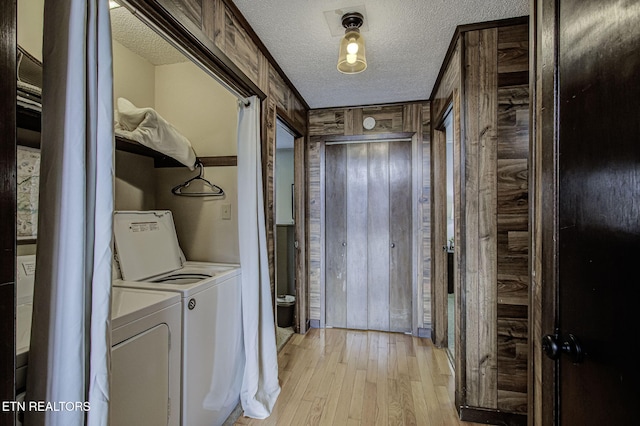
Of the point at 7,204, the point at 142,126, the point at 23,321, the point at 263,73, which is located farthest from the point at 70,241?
the point at 263,73

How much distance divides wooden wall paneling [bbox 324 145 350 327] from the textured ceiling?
2.58 ft

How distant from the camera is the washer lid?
67.9 inches

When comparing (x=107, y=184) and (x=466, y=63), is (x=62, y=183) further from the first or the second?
(x=466, y=63)

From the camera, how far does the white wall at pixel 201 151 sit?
7.29 feet

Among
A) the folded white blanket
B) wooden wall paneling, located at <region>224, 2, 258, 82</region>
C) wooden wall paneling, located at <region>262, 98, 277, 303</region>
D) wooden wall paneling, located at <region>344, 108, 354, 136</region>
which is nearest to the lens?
wooden wall paneling, located at <region>224, 2, 258, 82</region>

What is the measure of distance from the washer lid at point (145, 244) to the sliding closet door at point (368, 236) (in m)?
1.71

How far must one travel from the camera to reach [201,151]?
7.46 ft

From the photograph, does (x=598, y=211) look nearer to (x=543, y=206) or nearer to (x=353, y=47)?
(x=543, y=206)

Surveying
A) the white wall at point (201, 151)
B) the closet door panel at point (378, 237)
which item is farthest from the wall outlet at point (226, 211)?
the closet door panel at point (378, 237)

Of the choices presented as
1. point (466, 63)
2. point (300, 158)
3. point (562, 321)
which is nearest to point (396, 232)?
point (300, 158)

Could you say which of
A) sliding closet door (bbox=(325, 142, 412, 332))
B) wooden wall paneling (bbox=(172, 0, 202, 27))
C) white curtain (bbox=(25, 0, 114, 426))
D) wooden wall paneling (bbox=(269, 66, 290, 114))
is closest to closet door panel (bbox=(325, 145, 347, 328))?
sliding closet door (bbox=(325, 142, 412, 332))

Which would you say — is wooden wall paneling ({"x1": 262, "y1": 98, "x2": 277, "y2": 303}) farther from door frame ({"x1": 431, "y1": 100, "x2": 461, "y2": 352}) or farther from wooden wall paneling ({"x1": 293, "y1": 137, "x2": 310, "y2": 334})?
door frame ({"x1": 431, "y1": 100, "x2": 461, "y2": 352})

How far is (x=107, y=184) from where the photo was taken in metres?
0.85

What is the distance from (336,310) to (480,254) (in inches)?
75.6
